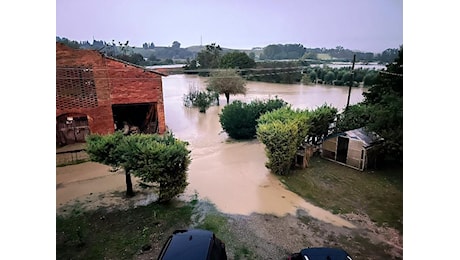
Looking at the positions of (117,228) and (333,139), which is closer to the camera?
(117,228)

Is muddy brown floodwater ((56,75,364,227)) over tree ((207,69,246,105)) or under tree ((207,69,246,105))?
under

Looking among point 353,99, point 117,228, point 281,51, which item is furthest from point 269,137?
point 281,51

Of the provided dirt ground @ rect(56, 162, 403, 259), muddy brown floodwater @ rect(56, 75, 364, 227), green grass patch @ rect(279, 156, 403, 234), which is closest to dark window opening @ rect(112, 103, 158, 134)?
muddy brown floodwater @ rect(56, 75, 364, 227)

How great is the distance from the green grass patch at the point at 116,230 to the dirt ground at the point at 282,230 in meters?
0.33

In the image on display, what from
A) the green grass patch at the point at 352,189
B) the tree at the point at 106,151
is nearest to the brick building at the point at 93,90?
the tree at the point at 106,151

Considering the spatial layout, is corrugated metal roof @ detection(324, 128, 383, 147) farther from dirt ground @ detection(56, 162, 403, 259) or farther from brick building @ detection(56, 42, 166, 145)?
brick building @ detection(56, 42, 166, 145)

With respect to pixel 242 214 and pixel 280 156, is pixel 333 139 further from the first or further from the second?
pixel 242 214

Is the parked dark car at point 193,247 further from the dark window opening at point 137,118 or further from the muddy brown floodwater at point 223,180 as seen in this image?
the dark window opening at point 137,118

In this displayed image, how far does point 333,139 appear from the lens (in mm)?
9000

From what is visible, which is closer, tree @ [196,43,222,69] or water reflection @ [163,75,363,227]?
water reflection @ [163,75,363,227]

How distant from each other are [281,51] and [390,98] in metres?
22.5

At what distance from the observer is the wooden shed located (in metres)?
8.30

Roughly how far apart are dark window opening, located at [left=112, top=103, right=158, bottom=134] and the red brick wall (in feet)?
3.01

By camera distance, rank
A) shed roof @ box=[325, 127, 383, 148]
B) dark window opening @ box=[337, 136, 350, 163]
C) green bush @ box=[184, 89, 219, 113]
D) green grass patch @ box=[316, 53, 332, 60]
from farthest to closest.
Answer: green grass patch @ box=[316, 53, 332, 60] → green bush @ box=[184, 89, 219, 113] → dark window opening @ box=[337, 136, 350, 163] → shed roof @ box=[325, 127, 383, 148]
